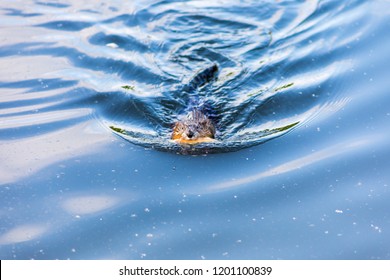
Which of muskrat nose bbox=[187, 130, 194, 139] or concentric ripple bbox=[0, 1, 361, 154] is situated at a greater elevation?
concentric ripple bbox=[0, 1, 361, 154]

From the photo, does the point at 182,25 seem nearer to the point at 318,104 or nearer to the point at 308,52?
the point at 308,52

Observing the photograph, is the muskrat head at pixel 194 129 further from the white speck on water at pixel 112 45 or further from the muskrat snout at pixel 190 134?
the white speck on water at pixel 112 45

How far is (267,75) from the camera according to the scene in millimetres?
7848

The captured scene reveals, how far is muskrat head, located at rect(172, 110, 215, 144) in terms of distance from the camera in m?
6.35

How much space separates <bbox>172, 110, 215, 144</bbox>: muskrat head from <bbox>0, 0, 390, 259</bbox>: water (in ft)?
0.44

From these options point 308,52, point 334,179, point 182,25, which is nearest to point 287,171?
point 334,179

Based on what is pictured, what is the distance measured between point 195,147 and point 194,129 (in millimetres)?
215

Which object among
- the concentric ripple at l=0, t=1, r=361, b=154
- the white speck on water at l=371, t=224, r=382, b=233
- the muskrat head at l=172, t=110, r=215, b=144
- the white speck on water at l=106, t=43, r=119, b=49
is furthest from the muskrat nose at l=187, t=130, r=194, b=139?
the white speck on water at l=106, t=43, r=119, b=49

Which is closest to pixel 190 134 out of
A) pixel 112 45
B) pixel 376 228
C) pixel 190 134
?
pixel 190 134

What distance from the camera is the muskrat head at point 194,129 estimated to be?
635 cm

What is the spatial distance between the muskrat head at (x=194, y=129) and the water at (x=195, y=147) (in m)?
0.13

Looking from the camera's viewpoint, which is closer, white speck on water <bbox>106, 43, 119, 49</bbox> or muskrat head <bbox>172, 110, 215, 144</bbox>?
muskrat head <bbox>172, 110, 215, 144</bbox>

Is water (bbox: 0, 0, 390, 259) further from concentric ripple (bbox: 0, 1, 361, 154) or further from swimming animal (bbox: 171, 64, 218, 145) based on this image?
swimming animal (bbox: 171, 64, 218, 145)

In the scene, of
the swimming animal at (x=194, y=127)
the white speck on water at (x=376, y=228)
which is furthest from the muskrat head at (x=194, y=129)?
the white speck on water at (x=376, y=228)
